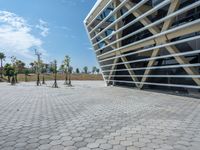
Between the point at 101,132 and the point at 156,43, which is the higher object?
the point at 156,43

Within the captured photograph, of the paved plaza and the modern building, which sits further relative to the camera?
the modern building

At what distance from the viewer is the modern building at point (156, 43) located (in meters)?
11.7

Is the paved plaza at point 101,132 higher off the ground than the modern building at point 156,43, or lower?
lower

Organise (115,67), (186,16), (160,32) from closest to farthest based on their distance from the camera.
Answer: (160,32), (186,16), (115,67)

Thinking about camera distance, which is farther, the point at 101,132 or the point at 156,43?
the point at 156,43

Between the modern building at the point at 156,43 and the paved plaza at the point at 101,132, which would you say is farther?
the modern building at the point at 156,43

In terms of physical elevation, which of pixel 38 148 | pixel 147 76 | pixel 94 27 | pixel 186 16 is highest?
pixel 94 27

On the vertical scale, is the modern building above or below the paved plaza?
above

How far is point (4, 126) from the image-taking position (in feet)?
19.5

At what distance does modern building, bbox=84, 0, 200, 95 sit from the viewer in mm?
11703

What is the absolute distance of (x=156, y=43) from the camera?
46.2 ft

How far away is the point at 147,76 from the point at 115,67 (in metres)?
6.84

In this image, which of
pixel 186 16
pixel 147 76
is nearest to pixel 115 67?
pixel 147 76

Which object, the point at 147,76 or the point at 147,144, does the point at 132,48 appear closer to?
the point at 147,76
